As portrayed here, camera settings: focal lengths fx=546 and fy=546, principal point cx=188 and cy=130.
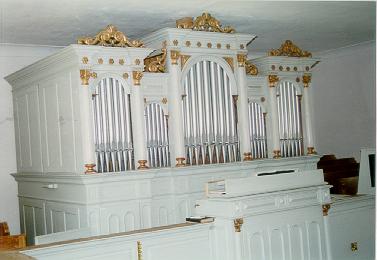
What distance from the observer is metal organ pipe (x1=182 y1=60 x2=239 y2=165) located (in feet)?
26.6

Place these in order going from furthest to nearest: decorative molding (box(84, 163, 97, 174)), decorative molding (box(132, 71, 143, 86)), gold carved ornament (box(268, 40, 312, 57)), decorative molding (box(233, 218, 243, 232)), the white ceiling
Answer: gold carved ornament (box(268, 40, 312, 57))
decorative molding (box(132, 71, 143, 86))
the white ceiling
decorative molding (box(84, 163, 97, 174))
decorative molding (box(233, 218, 243, 232))

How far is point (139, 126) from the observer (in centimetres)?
749

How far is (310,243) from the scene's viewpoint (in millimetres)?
6594

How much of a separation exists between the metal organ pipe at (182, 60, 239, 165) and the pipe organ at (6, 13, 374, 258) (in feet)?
A: 0.05

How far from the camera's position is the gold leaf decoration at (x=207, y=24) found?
26.3 ft

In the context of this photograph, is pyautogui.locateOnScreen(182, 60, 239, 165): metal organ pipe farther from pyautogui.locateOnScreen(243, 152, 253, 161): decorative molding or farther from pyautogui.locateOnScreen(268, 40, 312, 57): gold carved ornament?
pyautogui.locateOnScreen(268, 40, 312, 57): gold carved ornament

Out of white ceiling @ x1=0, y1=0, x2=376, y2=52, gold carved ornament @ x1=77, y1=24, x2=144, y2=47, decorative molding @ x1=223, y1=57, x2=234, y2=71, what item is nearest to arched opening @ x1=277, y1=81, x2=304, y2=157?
white ceiling @ x1=0, y1=0, x2=376, y2=52

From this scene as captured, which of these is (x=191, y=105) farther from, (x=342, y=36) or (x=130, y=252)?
(x=342, y=36)

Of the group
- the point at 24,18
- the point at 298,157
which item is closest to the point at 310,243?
the point at 298,157

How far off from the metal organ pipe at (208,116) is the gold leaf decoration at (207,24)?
50 cm

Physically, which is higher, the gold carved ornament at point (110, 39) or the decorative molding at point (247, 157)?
the gold carved ornament at point (110, 39)

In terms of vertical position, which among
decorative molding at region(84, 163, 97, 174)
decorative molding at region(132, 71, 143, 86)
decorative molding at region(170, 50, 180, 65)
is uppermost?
decorative molding at region(170, 50, 180, 65)

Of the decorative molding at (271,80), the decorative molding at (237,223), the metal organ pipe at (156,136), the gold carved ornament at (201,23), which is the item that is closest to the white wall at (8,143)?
the metal organ pipe at (156,136)

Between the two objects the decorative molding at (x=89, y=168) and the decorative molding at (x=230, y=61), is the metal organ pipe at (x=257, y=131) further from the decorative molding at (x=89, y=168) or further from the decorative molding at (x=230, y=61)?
the decorative molding at (x=89, y=168)
